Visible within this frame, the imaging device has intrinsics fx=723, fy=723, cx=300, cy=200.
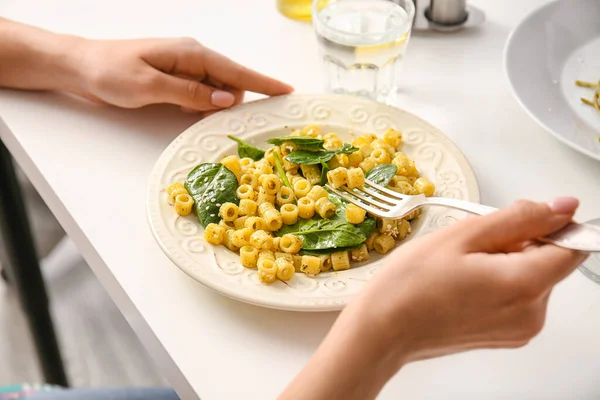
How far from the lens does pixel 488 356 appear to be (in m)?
0.76

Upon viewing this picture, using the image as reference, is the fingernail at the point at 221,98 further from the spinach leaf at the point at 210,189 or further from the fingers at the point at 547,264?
the fingers at the point at 547,264

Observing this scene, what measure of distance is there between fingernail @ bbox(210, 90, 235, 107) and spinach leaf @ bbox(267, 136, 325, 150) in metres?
0.14

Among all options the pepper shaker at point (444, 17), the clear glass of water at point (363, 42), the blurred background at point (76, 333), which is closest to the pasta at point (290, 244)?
the clear glass of water at point (363, 42)

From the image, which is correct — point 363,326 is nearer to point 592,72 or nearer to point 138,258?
point 138,258

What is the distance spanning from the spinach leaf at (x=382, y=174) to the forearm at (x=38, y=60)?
1.55 ft

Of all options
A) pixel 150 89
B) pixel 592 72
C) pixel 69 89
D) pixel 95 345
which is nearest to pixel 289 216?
pixel 150 89

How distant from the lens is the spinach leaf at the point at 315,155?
2.93 ft

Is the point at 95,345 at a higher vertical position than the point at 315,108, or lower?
lower

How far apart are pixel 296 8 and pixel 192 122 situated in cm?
36

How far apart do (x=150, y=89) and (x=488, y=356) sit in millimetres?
578

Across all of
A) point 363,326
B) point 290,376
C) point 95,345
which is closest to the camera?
point 363,326

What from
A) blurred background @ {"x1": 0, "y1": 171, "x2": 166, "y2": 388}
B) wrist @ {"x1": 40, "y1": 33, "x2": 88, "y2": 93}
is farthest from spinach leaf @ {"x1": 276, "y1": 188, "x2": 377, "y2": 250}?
blurred background @ {"x1": 0, "y1": 171, "x2": 166, "y2": 388}

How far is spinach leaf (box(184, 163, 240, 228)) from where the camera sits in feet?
2.81

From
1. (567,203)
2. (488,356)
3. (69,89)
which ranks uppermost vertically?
(567,203)
